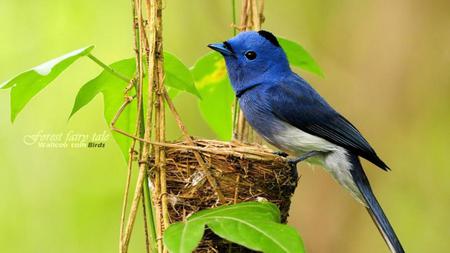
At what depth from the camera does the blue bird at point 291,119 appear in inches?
134

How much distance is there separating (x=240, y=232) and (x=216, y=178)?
507 millimetres

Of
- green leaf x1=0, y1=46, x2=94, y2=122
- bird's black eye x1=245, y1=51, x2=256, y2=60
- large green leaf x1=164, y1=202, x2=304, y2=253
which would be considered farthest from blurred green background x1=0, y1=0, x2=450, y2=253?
green leaf x1=0, y1=46, x2=94, y2=122

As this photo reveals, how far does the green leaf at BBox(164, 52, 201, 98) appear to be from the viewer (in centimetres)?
270

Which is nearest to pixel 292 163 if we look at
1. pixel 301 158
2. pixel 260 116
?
pixel 301 158

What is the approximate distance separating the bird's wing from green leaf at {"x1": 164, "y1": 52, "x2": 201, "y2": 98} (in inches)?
33.3

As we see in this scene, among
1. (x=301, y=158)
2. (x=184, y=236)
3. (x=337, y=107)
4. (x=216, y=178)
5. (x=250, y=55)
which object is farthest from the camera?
(x=337, y=107)

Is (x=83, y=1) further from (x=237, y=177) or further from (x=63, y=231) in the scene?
(x=237, y=177)

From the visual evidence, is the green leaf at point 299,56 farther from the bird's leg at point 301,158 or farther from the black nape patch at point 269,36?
the bird's leg at point 301,158

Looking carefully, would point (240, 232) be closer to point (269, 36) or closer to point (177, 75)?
point (177, 75)

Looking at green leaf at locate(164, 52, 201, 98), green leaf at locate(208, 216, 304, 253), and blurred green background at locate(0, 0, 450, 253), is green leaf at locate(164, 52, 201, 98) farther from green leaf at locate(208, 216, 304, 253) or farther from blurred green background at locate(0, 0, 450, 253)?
blurred green background at locate(0, 0, 450, 253)

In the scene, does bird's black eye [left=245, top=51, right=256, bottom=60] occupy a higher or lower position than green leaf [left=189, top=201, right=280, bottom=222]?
higher

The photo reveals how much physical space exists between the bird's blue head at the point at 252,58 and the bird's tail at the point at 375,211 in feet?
2.00

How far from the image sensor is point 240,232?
221 cm

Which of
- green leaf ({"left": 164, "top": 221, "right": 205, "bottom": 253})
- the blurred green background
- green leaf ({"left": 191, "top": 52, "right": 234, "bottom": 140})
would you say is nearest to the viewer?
green leaf ({"left": 164, "top": 221, "right": 205, "bottom": 253})
